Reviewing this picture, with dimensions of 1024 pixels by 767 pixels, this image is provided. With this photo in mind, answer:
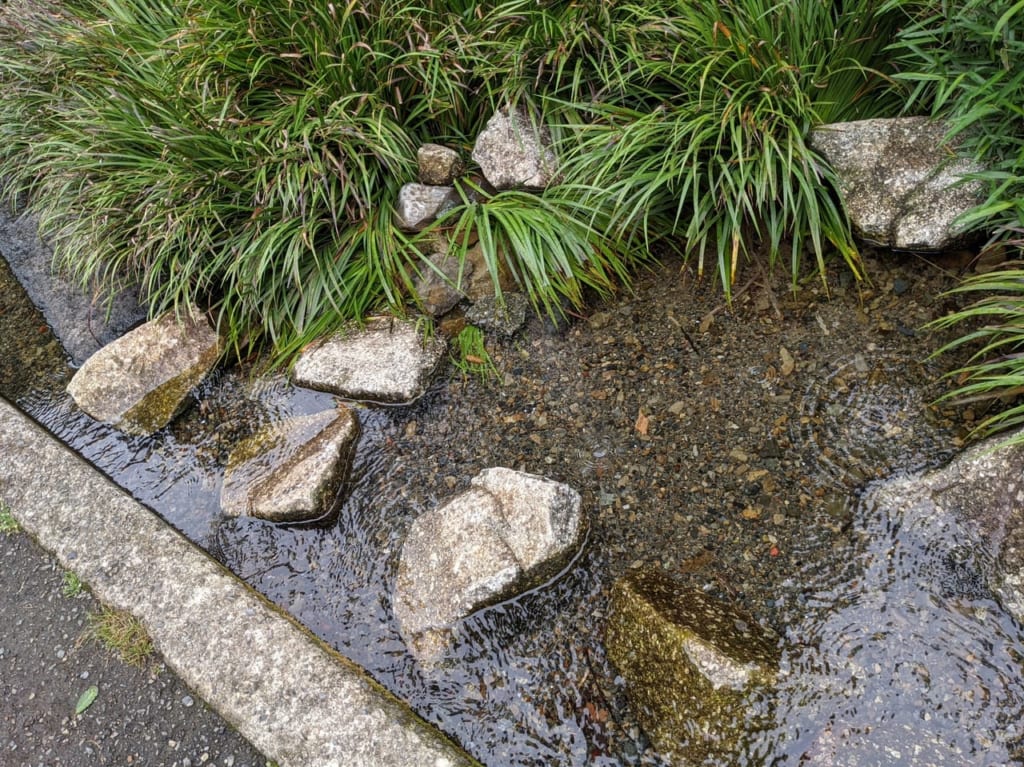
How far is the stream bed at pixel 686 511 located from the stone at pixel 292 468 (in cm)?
7

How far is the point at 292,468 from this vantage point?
2.57 m

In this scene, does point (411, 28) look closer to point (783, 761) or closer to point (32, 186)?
point (32, 186)

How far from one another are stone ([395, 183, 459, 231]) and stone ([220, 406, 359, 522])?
2.66 ft

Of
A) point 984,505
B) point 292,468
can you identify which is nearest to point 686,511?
point 984,505

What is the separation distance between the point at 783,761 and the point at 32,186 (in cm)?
419

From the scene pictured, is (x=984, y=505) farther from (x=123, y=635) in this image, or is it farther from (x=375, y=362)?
(x=123, y=635)

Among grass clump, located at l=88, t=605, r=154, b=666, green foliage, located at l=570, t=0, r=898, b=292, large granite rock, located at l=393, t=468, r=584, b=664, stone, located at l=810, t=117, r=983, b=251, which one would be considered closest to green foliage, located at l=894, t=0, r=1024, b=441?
stone, located at l=810, t=117, r=983, b=251

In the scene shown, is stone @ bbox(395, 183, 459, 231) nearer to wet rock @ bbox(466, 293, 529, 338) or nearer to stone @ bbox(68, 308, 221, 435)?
wet rock @ bbox(466, 293, 529, 338)

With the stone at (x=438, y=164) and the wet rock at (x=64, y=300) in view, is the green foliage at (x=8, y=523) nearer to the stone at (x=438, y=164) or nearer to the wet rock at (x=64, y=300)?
the wet rock at (x=64, y=300)

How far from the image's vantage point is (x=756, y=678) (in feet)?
5.77

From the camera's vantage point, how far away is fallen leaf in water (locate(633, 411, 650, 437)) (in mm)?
2390

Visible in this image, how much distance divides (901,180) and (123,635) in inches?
116

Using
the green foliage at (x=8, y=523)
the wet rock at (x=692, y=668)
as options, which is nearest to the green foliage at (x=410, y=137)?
the green foliage at (x=8, y=523)

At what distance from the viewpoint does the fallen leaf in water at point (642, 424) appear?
2390 mm
